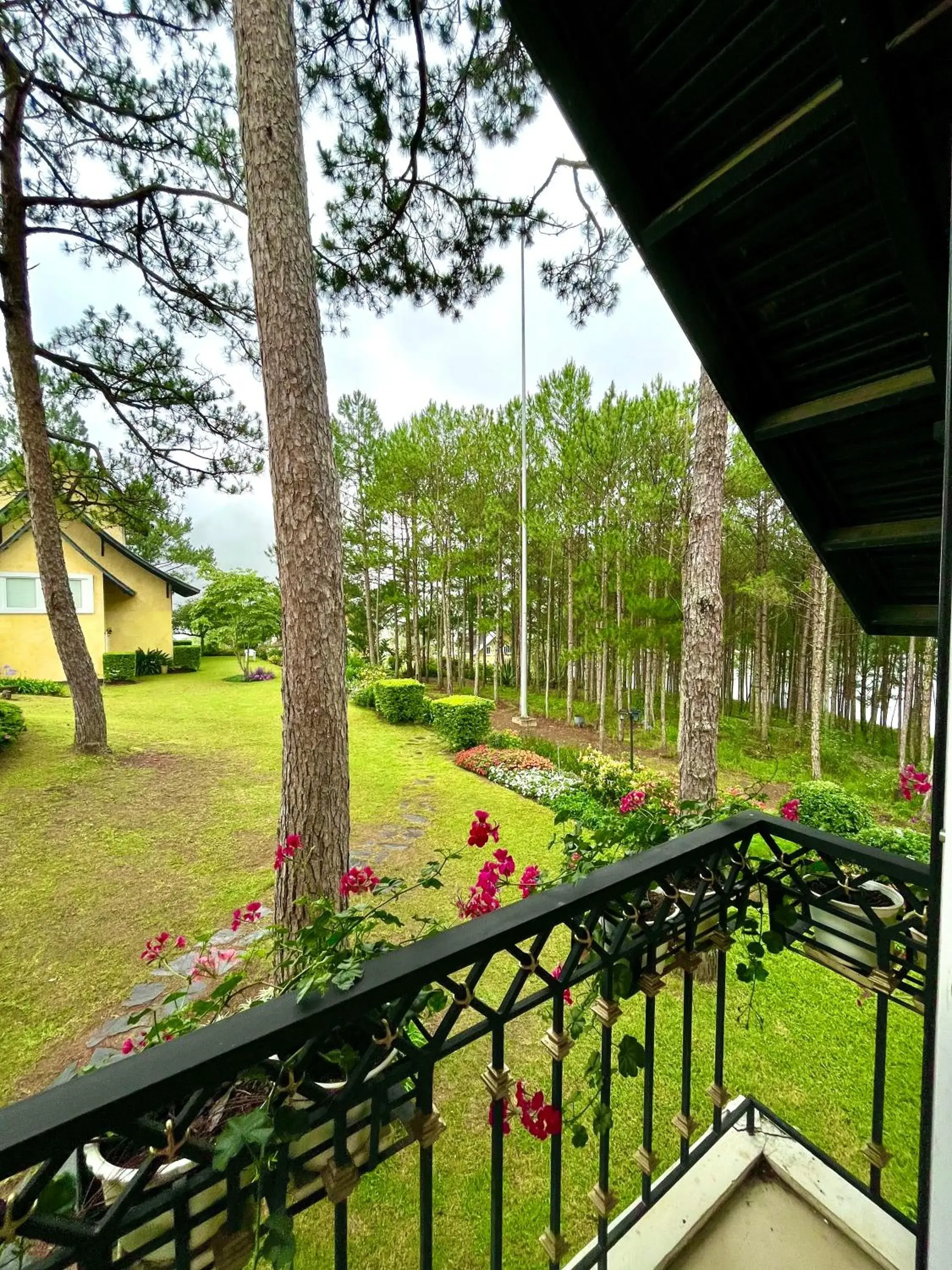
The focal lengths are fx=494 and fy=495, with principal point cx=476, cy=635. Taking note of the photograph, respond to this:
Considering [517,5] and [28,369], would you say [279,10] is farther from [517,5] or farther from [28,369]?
[28,369]

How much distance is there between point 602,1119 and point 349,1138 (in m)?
0.50

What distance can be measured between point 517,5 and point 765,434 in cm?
112

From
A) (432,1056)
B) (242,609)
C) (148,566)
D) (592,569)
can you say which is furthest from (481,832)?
(242,609)

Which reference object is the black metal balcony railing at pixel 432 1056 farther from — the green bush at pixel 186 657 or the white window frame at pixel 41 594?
the green bush at pixel 186 657

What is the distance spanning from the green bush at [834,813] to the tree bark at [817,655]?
10.9 feet

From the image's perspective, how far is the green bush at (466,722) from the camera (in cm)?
845

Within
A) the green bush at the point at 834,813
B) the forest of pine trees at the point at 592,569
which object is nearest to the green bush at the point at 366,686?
the forest of pine trees at the point at 592,569

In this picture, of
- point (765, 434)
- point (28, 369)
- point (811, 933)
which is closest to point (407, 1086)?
point (811, 933)

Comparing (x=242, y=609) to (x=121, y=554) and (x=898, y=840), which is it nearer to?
(x=121, y=554)

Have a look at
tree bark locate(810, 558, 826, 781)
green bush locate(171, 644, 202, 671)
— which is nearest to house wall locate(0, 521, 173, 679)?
green bush locate(171, 644, 202, 671)

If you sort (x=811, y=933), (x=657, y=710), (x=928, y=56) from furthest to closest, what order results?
(x=657, y=710) < (x=811, y=933) < (x=928, y=56)

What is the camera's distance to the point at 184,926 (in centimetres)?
334

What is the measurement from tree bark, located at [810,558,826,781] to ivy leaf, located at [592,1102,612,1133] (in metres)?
8.42

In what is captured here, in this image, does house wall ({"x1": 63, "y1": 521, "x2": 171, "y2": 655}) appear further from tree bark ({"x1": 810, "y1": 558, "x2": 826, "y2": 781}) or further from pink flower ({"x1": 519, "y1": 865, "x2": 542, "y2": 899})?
tree bark ({"x1": 810, "y1": 558, "x2": 826, "y2": 781})
